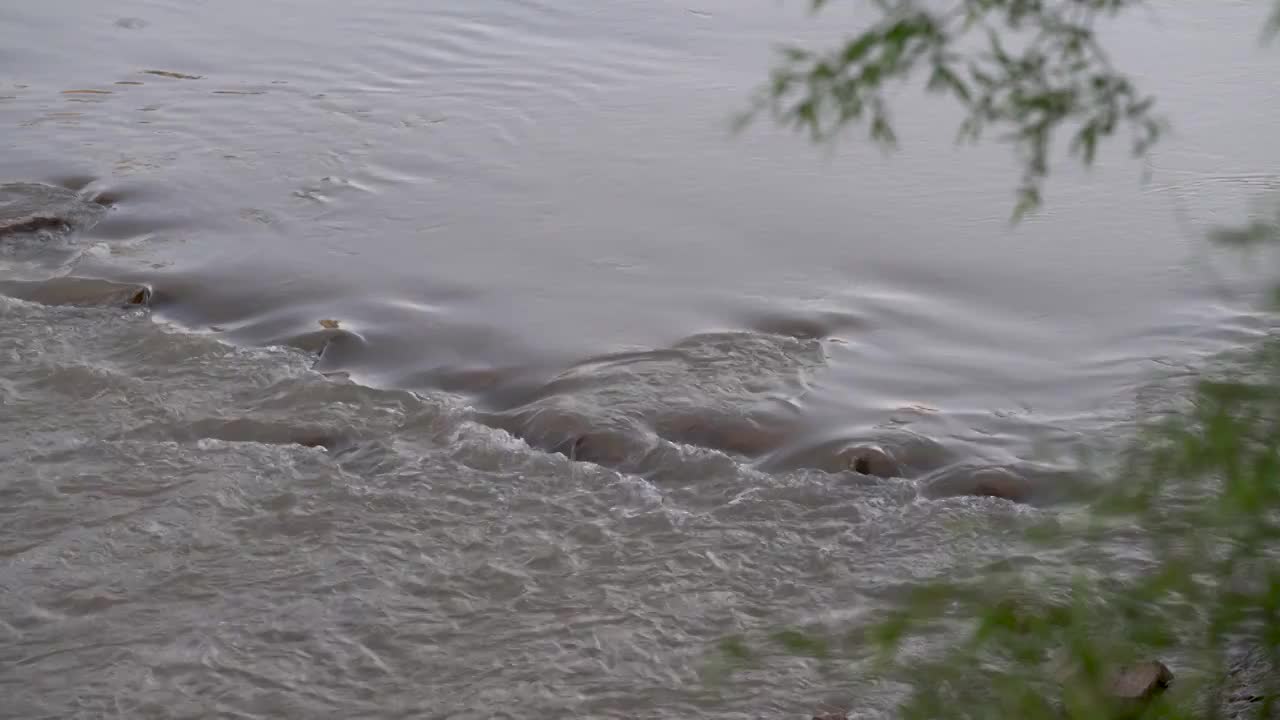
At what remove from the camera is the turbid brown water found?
3146 mm

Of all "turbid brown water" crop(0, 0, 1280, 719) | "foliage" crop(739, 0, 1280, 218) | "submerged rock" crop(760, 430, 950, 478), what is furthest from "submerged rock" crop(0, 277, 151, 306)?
"foliage" crop(739, 0, 1280, 218)

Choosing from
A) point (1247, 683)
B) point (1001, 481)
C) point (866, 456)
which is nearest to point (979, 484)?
point (1001, 481)

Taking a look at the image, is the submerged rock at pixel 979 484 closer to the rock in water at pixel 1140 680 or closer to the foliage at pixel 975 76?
the rock in water at pixel 1140 680

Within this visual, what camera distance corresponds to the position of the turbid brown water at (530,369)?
10.3ft

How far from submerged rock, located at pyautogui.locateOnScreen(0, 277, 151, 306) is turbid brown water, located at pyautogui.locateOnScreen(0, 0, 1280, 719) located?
16 mm

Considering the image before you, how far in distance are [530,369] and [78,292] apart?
1739 mm

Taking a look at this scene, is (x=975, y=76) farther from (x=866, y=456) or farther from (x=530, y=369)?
(x=530, y=369)

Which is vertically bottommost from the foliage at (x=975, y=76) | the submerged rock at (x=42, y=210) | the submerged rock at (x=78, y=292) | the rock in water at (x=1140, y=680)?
the submerged rock at (x=78, y=292)

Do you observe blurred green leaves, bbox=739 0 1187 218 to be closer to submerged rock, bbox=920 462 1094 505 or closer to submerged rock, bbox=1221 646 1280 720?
submerged rock, bbox=1221 646 1280 720

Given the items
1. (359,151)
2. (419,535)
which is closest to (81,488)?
(419,535)

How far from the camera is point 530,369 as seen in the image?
446 cm

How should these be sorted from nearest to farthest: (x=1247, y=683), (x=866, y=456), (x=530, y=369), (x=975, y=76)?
(x=975, y=76), (x=1247, y=683), (x=866, y=456), (x=530, y=369)

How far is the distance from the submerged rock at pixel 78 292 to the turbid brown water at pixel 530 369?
16 mm

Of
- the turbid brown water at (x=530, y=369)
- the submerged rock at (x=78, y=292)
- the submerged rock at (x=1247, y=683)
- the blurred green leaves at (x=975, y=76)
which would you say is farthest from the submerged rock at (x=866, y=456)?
the submerged rock at (x=78, y=292)
